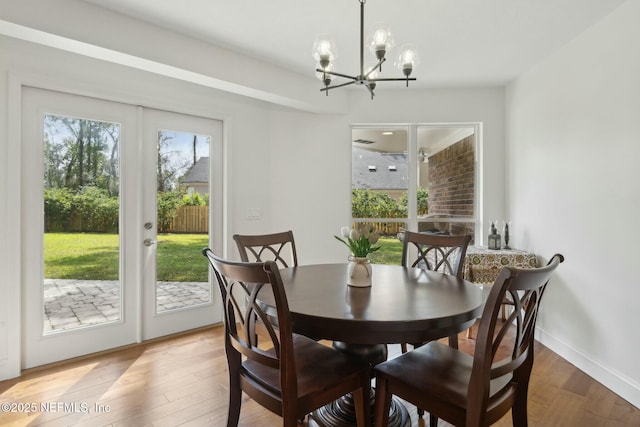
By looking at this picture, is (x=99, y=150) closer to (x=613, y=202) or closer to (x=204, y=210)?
(x=204, y=210)

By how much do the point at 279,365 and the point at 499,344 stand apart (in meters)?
0.80

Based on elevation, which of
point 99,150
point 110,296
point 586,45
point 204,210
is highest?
point 586,45

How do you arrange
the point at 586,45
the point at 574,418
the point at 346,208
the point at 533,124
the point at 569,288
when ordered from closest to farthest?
the point at 574,418 → the point at 586,45 → the point at 569,288 → the point at 533,124 → the point at 346,208

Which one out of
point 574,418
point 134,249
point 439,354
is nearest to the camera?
point 439,354

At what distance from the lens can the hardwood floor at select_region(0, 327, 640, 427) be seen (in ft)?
6.30

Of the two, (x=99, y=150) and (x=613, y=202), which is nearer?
(x=613, y=202)

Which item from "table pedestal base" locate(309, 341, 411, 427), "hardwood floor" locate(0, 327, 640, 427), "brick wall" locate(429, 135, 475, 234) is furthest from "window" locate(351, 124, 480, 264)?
"table pedestal base" locate(309, 341, 411, 427)

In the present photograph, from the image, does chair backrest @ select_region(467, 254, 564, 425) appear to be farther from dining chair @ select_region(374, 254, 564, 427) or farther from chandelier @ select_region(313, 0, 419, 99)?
chandelier @ select_region(313, 0, 419, 99)

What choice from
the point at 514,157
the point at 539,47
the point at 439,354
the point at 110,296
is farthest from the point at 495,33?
the point at 110,296

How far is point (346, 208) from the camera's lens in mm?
3854

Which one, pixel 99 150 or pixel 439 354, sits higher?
pixel 99 150

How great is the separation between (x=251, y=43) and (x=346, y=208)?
1.92m

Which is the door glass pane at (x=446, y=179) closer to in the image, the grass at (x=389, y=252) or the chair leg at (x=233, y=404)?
the grass at (x=389, y=252)

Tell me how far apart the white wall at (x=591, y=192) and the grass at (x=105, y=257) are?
10.5ft
